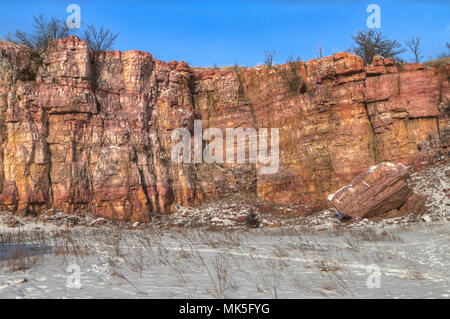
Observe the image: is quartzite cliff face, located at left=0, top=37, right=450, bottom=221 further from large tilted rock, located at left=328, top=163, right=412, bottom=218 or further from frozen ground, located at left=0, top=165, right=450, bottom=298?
frozen ground, located at left=0, top=165, right=450, bottom=298

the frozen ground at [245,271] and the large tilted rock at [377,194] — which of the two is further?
the large tilted rock at [377,194]

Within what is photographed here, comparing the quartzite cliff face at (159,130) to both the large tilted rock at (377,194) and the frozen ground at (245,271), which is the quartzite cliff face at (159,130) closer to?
the large tilted rock at (377,194)

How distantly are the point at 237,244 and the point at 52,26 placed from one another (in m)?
19.6

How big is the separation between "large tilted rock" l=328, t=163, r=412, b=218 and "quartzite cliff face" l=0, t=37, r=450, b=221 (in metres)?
4.32

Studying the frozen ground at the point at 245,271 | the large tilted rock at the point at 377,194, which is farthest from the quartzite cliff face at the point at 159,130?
the frozen ground at the point at 245,271

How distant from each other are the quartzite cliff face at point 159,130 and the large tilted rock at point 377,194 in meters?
4.32

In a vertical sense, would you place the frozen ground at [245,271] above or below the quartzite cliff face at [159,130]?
below

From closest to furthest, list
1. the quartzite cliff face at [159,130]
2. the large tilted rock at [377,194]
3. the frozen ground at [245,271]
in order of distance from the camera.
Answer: the frozen ground at [245,271] → the large tilted rock at [377,194] → the quartzite cliff face at [159,130]

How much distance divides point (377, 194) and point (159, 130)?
43.5 ft

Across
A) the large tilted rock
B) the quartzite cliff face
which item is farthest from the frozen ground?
the quartzite cliff face

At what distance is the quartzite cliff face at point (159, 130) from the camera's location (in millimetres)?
16828

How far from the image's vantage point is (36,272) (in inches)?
191

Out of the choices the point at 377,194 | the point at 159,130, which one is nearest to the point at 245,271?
the point at 377,194
